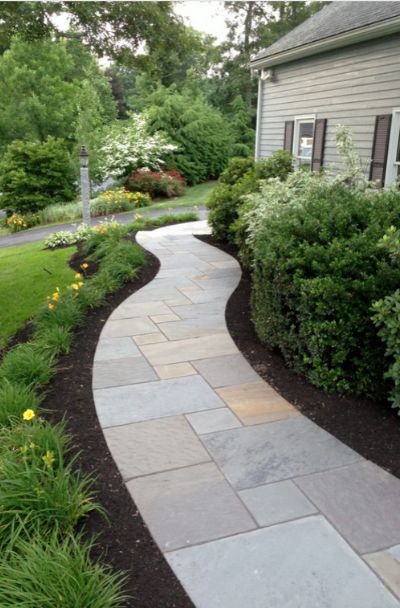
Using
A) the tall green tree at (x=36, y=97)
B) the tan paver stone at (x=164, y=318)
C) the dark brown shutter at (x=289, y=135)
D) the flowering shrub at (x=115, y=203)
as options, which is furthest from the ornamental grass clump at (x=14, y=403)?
the tall green tree at (x=36, y=97)

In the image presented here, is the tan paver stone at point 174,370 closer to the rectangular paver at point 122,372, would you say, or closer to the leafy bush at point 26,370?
the rectangular paver at point 122,372

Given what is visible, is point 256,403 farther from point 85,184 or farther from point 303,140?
point 303,140

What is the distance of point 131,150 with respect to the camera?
1722 centimetres

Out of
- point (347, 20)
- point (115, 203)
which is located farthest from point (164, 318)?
point (115, 203)

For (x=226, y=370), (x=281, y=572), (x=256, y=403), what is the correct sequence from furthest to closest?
(x=226, y=370), (x=256, y=403), (x=281, y=572)

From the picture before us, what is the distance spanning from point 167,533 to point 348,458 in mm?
1085

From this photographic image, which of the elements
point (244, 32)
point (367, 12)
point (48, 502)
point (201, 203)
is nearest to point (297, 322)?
point (48, 502)

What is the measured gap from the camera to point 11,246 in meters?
11.4

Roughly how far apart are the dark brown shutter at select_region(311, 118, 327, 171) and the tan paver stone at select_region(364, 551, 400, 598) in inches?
307

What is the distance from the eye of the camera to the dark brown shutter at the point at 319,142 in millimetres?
8852

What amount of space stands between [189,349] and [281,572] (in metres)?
2.48

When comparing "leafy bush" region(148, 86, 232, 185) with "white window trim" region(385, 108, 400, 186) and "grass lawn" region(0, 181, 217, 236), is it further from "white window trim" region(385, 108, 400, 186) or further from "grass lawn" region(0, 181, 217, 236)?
"white window trim" region(385, 108, 400, 186)

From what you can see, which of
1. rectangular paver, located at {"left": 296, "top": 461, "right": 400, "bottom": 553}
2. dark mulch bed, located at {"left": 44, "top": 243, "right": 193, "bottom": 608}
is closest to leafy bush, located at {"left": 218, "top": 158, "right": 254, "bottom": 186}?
dark mulch bed, located at {"left": 44, "top": 243, "right": 193, "bottom": 608}

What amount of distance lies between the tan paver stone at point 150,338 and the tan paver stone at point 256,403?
115cm
